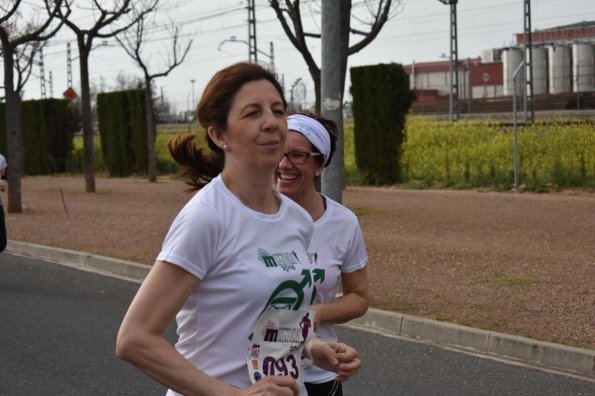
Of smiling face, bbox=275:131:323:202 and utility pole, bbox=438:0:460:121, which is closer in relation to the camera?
smiling face, bbox=275:131:323:202

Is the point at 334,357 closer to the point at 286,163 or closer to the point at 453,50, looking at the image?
the point at 286,163

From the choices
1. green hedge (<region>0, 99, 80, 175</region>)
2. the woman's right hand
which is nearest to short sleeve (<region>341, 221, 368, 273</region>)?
the woman's right hand

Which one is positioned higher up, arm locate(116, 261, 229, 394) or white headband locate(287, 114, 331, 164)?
white headband locate(287, 114, 331, 164)

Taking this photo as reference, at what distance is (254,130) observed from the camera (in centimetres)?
267

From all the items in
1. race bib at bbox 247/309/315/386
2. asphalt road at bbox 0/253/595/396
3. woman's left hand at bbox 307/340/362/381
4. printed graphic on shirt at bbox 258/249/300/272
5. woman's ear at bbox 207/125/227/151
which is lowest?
asphalt road at bbox 0/253/595/396

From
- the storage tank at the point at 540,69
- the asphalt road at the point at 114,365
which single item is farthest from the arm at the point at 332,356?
the storage tank at the point at 540,69

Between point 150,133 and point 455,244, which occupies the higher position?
point 150,133

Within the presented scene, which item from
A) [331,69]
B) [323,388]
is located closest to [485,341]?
[331,69]

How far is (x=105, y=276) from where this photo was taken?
1208 centimetres

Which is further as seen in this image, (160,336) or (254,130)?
(254,130)

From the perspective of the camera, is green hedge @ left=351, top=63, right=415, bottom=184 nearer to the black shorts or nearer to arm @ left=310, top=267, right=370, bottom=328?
→ arm @ left=310, top=267, right=370, bottom=328

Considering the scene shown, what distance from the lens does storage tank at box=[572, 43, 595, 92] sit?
5109cm

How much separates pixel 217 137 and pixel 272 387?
70 cm

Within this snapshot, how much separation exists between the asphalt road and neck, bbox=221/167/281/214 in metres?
4.21
